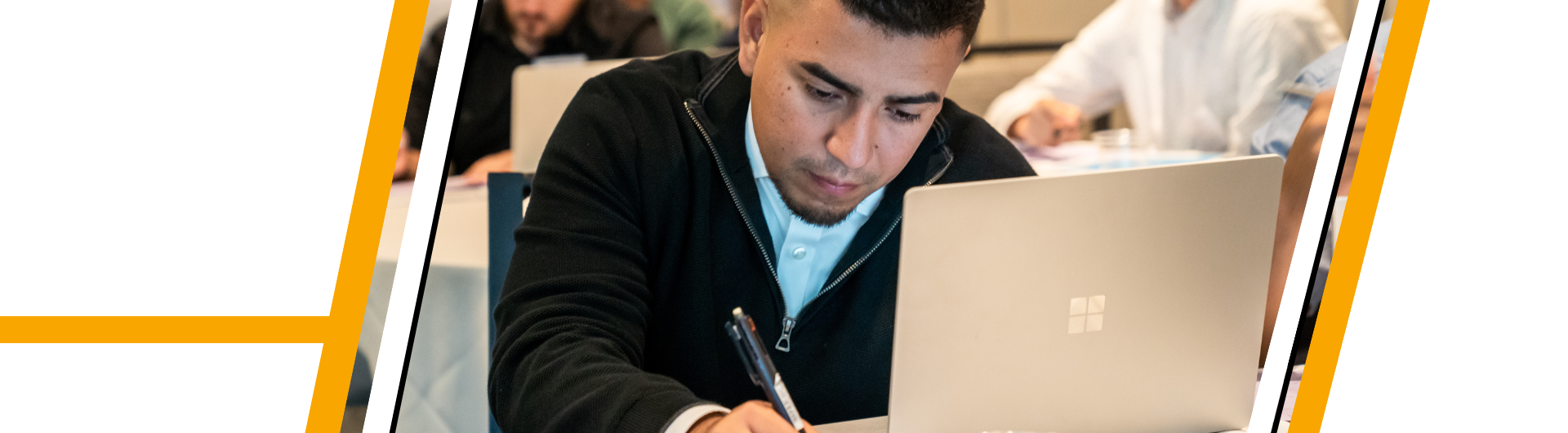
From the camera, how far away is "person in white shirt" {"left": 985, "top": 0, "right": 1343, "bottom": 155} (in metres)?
1.11

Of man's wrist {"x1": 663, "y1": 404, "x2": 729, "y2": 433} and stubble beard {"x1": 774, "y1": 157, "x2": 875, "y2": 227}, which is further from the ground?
stubble beard {"x1": 774, "y1": 157, "x2": 875, "y2": 227}

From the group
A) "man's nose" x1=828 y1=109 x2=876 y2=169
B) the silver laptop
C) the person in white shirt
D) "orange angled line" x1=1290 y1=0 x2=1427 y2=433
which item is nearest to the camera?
the silver laptop

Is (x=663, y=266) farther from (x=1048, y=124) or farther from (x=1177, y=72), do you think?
(x=1177, y=72)

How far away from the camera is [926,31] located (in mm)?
1000

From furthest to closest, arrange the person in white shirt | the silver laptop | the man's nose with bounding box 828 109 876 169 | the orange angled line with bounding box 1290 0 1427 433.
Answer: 1. the orange angled line with bounding box 1290 0 1427 433
2. the person in white shirt
3. the man's nose with bounding box 828 109 876 169
4. the silver laptop

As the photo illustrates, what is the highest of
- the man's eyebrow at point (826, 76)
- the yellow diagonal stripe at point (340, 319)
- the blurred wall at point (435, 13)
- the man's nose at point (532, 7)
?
the man's nose at point (532, 7)

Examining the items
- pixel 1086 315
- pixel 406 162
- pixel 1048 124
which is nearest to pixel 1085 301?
pixel 1086 315

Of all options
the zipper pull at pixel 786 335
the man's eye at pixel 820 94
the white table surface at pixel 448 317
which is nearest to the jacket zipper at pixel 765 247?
the zipper pull at pixel 786 335

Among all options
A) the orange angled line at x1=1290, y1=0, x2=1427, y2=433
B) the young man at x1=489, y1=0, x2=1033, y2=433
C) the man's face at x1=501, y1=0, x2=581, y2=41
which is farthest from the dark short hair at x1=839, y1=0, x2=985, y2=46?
the orange angled line at x1=1290, y1=0, x2=1427, y2=433

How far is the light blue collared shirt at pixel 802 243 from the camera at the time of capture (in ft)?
3.45

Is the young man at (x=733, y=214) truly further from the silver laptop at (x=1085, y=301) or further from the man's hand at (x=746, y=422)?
the silver laptop at (x=1085, y=301)

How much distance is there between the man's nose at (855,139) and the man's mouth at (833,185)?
22 mm

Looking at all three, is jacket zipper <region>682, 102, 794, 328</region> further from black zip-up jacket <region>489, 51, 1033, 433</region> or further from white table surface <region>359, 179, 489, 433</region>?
white table surface <region>359, 179, 489, 433</region>

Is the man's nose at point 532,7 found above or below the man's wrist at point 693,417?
above
